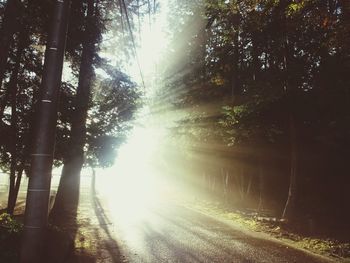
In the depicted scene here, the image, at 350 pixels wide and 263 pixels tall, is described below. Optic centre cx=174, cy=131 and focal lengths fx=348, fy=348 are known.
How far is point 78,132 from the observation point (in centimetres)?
1333

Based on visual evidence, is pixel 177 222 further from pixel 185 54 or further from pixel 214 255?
pixel 185 54

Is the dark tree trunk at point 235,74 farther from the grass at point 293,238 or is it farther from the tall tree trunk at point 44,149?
the tall tree trunk at point 44,149

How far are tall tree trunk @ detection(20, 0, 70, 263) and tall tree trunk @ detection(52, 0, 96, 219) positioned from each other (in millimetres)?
6316

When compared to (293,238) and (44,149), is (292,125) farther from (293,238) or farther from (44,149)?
(44,149)

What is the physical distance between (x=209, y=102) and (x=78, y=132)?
39.7ft

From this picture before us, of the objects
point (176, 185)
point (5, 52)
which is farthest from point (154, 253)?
point (176, 185)

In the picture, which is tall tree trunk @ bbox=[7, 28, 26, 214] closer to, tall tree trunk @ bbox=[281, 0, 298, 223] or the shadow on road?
the shadow on road

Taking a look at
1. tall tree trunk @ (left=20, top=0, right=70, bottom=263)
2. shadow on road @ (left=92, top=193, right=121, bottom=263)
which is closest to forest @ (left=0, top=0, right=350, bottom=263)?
tall tree trunk @ (left=20, top=0, right=70, bottom=263)

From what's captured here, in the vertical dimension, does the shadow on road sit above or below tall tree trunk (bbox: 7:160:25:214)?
below

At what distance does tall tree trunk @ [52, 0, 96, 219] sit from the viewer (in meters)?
12.8

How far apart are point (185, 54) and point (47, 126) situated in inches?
1030

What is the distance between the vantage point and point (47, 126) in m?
5.49

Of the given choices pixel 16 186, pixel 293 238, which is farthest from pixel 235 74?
pixel 16 186

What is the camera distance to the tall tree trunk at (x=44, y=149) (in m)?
5.33
